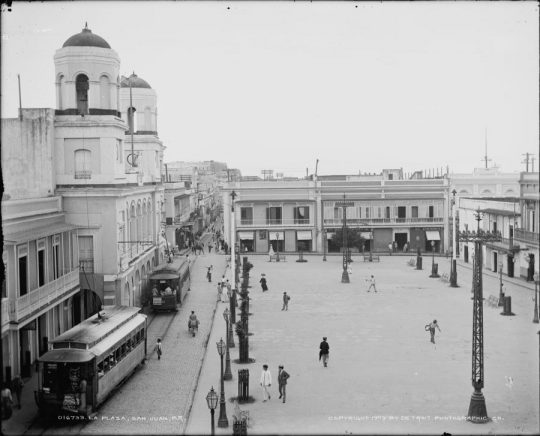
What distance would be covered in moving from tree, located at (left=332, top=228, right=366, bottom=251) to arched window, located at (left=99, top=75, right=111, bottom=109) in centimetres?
3446

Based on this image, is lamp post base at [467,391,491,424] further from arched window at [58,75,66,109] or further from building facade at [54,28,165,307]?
arched window at [58,75,66,109]

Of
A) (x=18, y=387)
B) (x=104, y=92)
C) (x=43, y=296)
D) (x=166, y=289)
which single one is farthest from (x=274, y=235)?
(x=18, y=387)

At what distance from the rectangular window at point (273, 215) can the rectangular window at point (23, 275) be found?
43227mm

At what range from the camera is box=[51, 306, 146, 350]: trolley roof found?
59.0 ft

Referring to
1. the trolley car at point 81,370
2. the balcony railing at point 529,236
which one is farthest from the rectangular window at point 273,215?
the trolley car at point 81,370

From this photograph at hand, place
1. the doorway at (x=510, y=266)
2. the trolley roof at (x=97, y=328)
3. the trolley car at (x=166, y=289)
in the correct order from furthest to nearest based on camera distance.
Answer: the doorway at (x=510, y=266)
the trolley car at (x=166, y=289)
the trolley roof at (x=97, y=328)

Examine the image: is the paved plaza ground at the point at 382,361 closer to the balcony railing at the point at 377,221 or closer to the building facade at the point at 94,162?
the building facade at the point at 94,162

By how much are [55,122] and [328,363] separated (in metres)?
16.4

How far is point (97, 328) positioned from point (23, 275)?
459 cm

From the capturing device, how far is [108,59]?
31.2m

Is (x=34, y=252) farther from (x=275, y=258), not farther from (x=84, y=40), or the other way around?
(x=275, y=258)

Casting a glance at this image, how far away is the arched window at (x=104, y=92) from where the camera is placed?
3106 centimetres

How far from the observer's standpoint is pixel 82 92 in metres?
31.1

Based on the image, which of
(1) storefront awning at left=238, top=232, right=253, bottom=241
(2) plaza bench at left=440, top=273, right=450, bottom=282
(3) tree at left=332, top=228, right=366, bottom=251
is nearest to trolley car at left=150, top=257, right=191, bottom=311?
(2) plaza bench at left=440, top=273, right=450, bottom=282
